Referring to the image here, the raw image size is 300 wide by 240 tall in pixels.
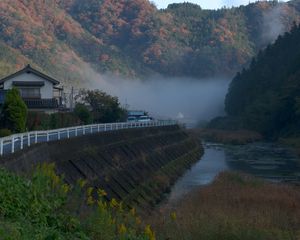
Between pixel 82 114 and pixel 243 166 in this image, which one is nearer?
pixel 243 166

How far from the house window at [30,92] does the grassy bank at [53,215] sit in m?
35.3

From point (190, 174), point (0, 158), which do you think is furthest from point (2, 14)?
point (0, 158)

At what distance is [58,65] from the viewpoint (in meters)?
157

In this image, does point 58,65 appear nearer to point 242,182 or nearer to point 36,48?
point 36,48

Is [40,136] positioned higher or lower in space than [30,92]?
lower

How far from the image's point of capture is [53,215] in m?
14.0

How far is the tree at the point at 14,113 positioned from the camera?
30.8 m

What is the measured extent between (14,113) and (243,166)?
952 inches

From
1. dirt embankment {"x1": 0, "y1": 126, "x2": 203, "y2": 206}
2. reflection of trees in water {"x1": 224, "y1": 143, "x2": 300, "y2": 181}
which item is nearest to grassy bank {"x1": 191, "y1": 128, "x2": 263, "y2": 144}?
reflection of trees in water {"x1": 224, "y1": 143, "x2": 300, "y2": 181}

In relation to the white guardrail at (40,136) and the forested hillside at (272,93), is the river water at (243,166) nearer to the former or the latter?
the white guardrail at (40,136)

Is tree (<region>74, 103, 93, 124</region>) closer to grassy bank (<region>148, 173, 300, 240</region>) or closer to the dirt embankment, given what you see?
the dirt embankment

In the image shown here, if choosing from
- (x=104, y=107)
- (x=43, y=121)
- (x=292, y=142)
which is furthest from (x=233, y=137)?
(x=43, y=121)

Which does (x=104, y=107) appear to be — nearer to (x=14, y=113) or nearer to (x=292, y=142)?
(x=292, y=142)

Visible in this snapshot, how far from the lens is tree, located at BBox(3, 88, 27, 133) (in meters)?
30.8
